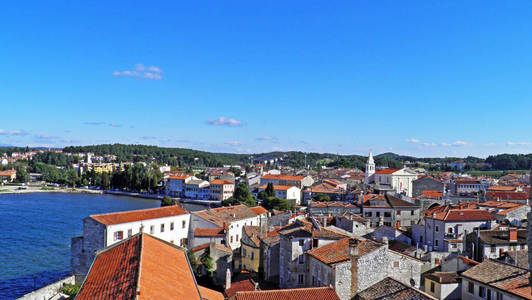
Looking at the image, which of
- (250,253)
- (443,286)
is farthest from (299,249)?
(250,253)

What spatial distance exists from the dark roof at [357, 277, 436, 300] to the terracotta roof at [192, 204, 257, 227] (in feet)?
58.5

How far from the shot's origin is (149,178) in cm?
11069

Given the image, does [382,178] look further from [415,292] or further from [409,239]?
[415,292]

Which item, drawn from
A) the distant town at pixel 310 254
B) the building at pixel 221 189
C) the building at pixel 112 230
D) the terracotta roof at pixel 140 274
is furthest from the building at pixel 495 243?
the building at pixel 221 189

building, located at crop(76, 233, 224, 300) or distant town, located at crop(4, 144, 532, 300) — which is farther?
distant town, located at crop(4, 144, 532, 300)

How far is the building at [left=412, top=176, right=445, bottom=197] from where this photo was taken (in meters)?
65.9

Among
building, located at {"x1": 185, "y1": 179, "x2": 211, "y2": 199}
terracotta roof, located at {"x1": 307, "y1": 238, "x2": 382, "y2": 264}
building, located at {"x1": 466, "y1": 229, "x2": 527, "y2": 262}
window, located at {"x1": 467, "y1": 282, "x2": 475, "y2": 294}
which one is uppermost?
terracotta roof, located at {"x1": 307, "y1": 238, "x2": 382, "y2": 264}

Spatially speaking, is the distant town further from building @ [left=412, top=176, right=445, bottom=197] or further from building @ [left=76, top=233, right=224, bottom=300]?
building @ [left=412, top=176, right=445, bottom=197]

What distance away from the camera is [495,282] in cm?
1573

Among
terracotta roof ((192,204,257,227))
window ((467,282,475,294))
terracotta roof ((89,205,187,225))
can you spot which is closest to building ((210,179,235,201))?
terracotta roof ((192,204,257,227))

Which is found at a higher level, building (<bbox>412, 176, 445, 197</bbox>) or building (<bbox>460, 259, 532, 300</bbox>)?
building (<bbox>412, 176, 445, 197</bbox>)

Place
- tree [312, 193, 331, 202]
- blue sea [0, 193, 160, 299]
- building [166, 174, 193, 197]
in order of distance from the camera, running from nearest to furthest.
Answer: blue sea [0, 193, 160, 299]
tree [312, 193, 331, 202]
building [166, 174, 193, 197]

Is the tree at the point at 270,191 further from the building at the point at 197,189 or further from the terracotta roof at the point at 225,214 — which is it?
the terracotta roof at the point at 225,214

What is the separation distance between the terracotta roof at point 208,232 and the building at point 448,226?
47.1 ft
